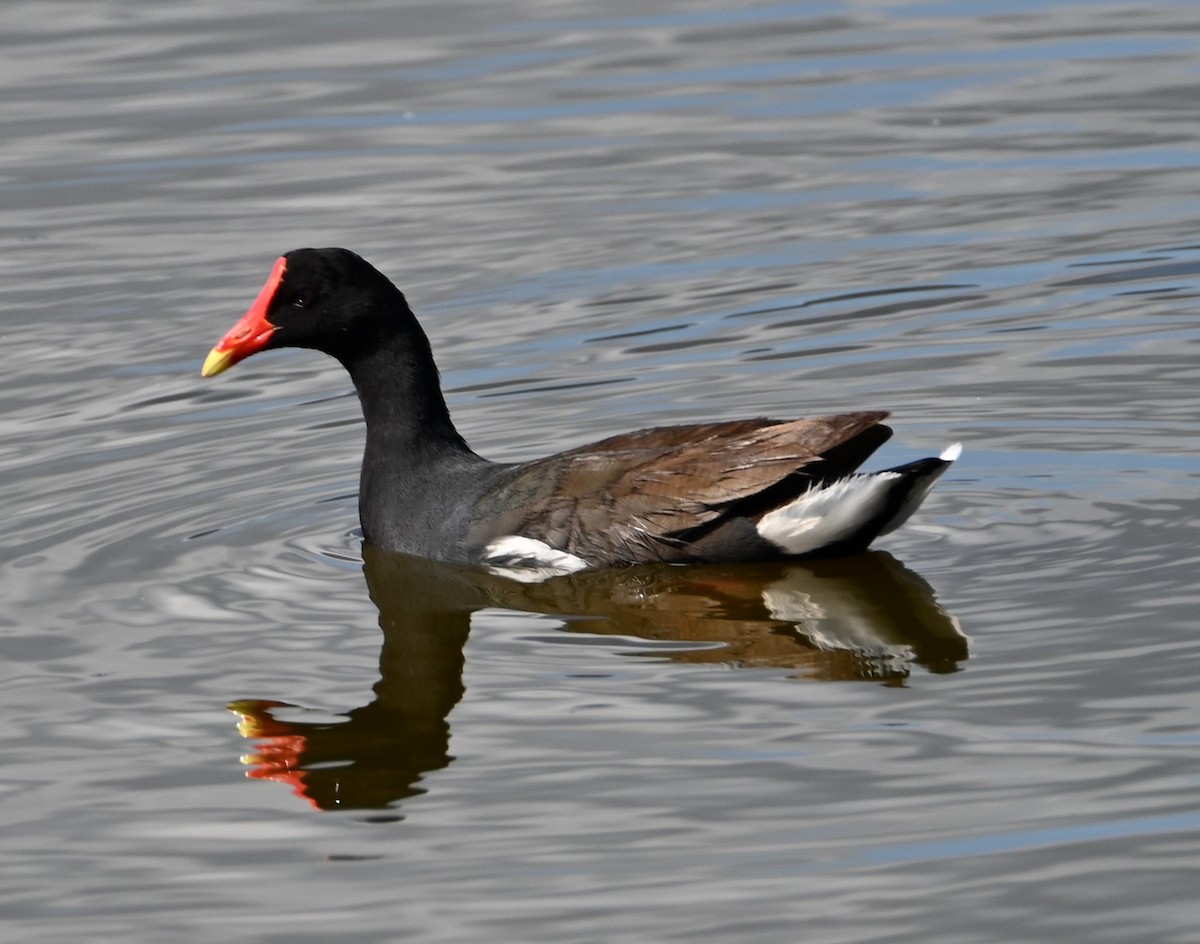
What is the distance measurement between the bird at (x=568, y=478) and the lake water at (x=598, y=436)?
15 cm

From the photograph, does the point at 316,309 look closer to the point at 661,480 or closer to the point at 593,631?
the point at 661,480

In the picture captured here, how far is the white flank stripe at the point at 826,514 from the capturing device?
23.9ft

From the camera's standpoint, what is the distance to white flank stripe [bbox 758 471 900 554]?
23.9 feet

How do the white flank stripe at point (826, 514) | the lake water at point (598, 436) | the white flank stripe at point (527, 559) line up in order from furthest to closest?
the white flank stripe at point (527, 559) → the white flank stripe at point (826, 514) → the lake water at point (598, 436)

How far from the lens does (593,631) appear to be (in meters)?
7.08

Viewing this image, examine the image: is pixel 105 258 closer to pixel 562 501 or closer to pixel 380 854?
pixel 562 501

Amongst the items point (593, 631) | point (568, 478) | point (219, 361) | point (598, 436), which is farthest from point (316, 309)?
point (593, 631)

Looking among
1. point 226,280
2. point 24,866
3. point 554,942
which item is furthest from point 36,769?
point 226,280

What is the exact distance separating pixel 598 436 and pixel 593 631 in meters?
2.32

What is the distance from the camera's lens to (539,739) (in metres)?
6.08

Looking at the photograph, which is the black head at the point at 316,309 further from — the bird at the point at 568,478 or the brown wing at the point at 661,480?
the brown wing at the point at 661,480

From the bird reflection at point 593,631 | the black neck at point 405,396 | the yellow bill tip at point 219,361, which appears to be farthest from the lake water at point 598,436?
the yellow bill tip at point 219,361

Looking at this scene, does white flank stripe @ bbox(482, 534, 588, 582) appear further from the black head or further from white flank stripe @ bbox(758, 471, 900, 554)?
the black head

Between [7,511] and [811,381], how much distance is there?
350 centimetres
